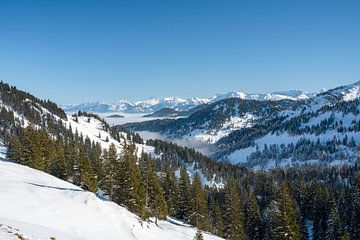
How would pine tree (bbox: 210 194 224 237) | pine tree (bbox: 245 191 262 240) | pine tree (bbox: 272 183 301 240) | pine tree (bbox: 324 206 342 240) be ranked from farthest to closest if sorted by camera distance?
pine tree (bbox: 245 191 262 240) → pine tree (bbox: 210 194 224 237) → pine tree (bbox: 324 206 342 240) → pine tree (bbox: 272 183 301 240)

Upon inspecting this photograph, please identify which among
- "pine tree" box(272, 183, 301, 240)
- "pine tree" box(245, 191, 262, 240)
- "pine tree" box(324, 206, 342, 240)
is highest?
"pine tree" box(272, 183, 301, 240)

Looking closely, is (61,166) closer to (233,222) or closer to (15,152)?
(15,152)

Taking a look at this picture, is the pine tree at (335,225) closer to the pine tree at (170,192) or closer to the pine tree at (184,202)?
the pine tree at (184,202)

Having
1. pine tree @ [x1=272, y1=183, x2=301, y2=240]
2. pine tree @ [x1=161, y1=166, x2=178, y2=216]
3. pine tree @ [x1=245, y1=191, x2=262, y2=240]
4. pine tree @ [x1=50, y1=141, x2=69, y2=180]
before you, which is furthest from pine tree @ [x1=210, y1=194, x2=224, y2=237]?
pine tree @ [x1=272, y1=183, x2=301, y2=240]


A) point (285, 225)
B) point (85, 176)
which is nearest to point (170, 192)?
point (85, 176)

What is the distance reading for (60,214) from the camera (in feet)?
143

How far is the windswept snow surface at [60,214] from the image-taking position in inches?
1458

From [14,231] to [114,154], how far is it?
4165 cm

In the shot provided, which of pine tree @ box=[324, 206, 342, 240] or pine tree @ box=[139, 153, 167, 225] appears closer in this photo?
pine tree @ box=[139, 153, 167, 225]

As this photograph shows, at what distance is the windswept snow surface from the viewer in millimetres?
37031

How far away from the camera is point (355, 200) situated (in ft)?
289

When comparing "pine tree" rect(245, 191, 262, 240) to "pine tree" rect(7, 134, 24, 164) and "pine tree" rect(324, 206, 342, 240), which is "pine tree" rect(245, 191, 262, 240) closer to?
"pine tree" rect(324, 206, 342, 240)

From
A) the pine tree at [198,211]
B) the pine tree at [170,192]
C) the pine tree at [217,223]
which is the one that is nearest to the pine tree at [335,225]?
the pine tree at [217,223]

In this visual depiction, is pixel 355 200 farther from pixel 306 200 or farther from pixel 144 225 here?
pixel 144 225
